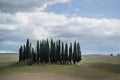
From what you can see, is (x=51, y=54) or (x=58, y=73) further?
(x=51, y=54)

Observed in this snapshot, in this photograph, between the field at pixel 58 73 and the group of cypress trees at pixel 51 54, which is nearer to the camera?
the field at pixel 58 73

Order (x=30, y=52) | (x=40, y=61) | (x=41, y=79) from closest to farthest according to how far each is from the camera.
→ (x=41, y=79), (x=40, y=61), (x=30, y=52)

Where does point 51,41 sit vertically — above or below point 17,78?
above

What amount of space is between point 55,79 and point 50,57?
69955 millimetres

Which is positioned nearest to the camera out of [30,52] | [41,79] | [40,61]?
[41,79]

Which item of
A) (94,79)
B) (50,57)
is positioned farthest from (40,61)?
(94,79)

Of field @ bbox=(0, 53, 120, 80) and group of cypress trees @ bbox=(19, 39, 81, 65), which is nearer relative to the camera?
field @ bbox=(0, 53, 120, 80)

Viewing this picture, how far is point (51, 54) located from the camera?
132000 mm

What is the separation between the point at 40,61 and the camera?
131 m

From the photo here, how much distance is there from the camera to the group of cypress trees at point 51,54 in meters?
131

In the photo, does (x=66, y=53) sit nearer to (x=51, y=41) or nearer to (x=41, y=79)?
(x=51, y=41)

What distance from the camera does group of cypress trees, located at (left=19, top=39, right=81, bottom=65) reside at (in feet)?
430

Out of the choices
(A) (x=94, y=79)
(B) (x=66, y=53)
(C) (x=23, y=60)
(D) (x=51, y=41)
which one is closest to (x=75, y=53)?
(B) (x=66, y=53)

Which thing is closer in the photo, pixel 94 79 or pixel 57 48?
pixel 94 79
